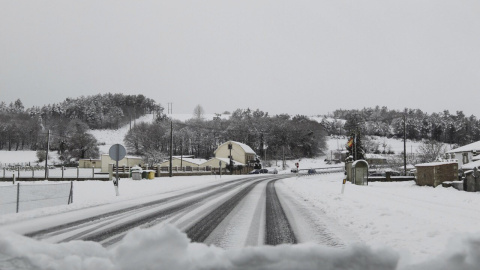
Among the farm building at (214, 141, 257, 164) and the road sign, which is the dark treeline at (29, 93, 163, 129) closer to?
the farm building at (214, 141, 257, 164)

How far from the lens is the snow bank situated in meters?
2.32

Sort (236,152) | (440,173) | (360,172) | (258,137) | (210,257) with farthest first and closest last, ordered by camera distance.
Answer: (258,137) < (236,152) < (360,172) < (440,173) < (210,257)

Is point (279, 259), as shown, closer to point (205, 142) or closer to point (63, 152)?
point (63, 152)

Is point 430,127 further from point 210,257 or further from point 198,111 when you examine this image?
point 210,257

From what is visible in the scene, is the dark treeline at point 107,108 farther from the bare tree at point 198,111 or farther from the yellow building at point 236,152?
the yellow building at point 236,152

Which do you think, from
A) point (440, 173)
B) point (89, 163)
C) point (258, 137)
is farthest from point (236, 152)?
point (440, 173)

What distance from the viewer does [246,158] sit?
98.2 meters

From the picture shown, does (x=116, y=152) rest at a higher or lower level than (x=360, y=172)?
higher

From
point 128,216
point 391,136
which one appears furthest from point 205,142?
point 128,216

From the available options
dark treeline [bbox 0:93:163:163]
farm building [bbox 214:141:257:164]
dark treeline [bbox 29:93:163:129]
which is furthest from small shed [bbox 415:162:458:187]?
dark treeline [bbox 29:93:163:129]

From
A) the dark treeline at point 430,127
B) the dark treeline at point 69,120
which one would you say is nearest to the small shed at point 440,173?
the dark treeline at point 430,127

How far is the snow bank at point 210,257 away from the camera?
2320 mm

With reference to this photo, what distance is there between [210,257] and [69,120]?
374ft

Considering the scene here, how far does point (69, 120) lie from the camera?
104750 millimetres
